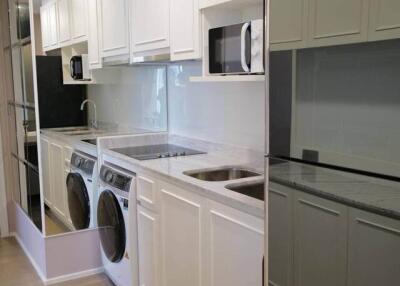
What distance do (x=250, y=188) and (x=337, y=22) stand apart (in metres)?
1.15

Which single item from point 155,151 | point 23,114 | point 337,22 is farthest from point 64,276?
point 337,22

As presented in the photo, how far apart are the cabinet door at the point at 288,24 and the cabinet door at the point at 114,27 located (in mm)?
1967

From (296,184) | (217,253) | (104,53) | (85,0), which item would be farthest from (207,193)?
(85,0)

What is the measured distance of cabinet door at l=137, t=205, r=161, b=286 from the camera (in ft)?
7.74

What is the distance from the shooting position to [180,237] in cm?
210

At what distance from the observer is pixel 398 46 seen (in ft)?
2.95

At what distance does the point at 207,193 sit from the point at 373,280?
968 millimetres

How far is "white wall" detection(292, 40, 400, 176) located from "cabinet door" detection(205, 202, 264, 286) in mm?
534

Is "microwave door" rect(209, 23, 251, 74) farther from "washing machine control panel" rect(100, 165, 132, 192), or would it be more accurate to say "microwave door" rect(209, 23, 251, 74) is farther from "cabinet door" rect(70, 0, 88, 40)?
"cabinet door" rect(70, 0, 88, 40)

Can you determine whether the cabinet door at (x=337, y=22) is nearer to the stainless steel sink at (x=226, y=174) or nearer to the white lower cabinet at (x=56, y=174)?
the stainless steel sink at (x=226, y=174)

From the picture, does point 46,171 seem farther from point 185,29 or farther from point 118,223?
point 185,29

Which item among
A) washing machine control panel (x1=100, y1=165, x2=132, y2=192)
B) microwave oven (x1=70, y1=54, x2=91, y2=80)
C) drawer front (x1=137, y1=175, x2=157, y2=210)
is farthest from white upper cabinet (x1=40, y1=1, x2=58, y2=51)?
drawer front (x1=137, y1=175, x2=157, y2=210)

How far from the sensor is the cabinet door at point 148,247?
2359 millimetres

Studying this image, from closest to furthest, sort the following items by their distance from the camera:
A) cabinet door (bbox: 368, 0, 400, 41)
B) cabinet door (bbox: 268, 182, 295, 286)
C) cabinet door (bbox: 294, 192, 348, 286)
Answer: cabinet door (bbox: 368, 0, 400, 41) < cabinet door (bbox: 294, 192, 348, 286) < cabinet door (bbox: 268, 182, 295, 286)
